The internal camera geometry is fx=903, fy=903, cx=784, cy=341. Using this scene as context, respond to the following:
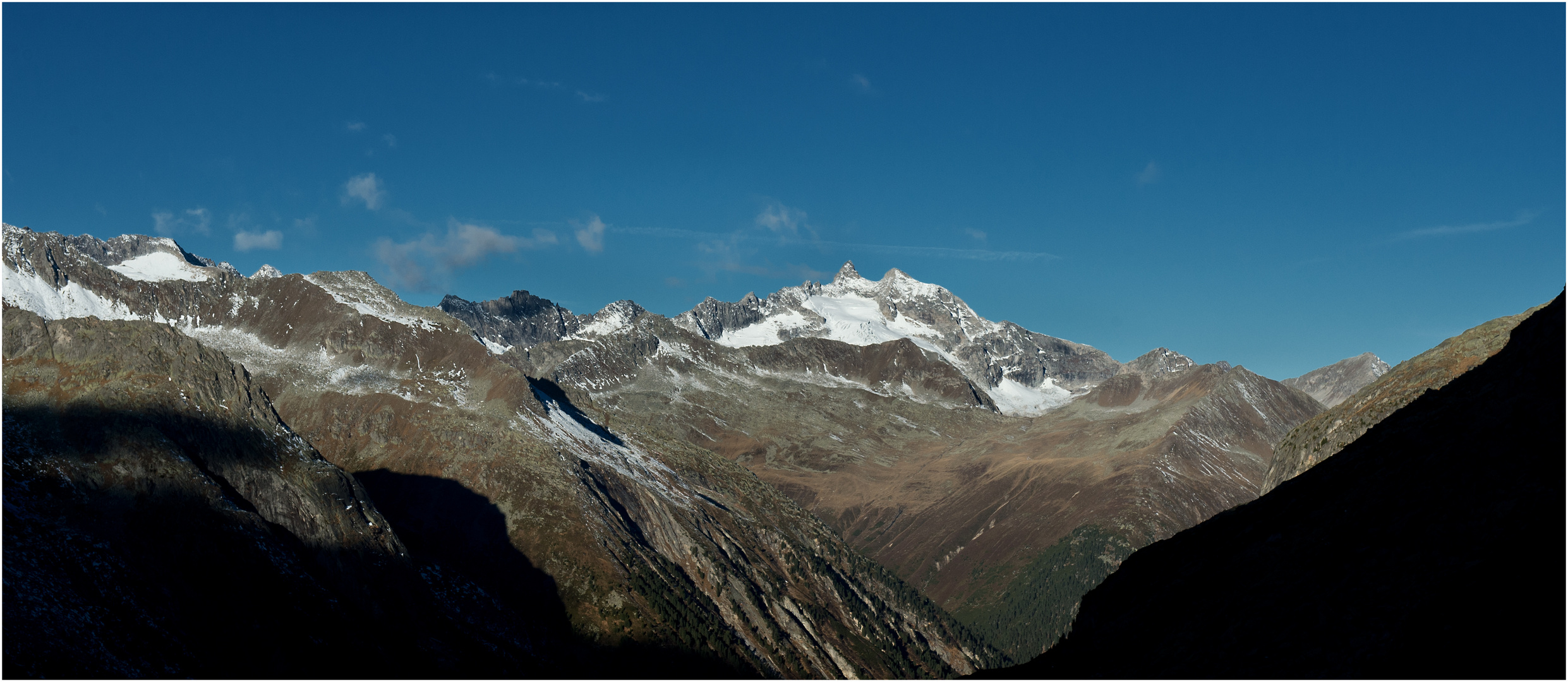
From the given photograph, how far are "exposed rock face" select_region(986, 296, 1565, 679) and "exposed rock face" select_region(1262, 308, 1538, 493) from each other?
39.6m

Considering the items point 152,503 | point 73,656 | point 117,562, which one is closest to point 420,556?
point 152,503

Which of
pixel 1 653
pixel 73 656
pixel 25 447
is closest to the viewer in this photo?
pixel 1 653

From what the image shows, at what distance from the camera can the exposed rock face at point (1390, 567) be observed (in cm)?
3831

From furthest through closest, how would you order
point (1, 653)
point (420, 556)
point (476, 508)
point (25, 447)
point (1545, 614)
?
point (476, 508) < point (420, 556) < point (25, 447) < point (1, 653) < point (1545, 614)

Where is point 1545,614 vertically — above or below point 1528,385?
below

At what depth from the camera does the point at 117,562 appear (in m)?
87.3

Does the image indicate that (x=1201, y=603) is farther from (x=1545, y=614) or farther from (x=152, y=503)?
(x=152, y=503)

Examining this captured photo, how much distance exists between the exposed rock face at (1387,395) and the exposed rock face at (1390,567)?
1560 inches

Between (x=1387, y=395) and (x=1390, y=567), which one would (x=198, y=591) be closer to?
(x=1390, y=567)

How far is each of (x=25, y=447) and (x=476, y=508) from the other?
296ft

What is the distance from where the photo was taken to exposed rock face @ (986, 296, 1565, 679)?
38.3 meters

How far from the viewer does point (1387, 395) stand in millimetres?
105875

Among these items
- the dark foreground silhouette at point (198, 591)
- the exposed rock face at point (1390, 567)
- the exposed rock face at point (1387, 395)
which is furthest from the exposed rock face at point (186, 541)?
the exposed rock face at point (1387, 395)

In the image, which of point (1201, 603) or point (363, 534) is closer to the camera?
point (1201, 603)
